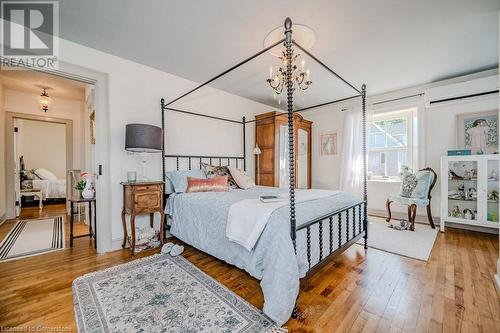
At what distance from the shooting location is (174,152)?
3.24 meters

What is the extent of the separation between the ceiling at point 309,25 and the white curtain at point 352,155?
1161 mm

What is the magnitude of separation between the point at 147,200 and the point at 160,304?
1223 millimetres

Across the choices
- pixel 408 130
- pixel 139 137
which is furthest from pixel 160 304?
pixel 408 130

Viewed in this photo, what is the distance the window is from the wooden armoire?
142 cm

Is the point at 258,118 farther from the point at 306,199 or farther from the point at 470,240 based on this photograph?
the point at 470,240

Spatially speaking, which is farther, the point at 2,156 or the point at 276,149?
the point at 276,149

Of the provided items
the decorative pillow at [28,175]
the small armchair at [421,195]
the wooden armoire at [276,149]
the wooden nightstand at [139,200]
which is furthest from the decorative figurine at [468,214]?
the decorative pillow at [28,175]

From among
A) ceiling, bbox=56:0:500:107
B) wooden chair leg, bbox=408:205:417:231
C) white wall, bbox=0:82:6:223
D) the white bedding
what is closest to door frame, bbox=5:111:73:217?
white wall, bbox=0:82:6:223

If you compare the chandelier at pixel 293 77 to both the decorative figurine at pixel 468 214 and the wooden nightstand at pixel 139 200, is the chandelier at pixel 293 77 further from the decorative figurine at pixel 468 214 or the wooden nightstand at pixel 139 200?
the decorative figurine at pixel 468 214

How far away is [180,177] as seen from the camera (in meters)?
2.87

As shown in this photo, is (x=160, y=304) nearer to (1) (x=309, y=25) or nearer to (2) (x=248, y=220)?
(2) (x=248, y=220)

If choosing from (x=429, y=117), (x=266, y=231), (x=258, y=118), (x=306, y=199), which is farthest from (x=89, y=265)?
(x=429, y=117)

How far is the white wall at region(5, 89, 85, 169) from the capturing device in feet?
12.8

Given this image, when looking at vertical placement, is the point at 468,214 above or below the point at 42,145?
below
